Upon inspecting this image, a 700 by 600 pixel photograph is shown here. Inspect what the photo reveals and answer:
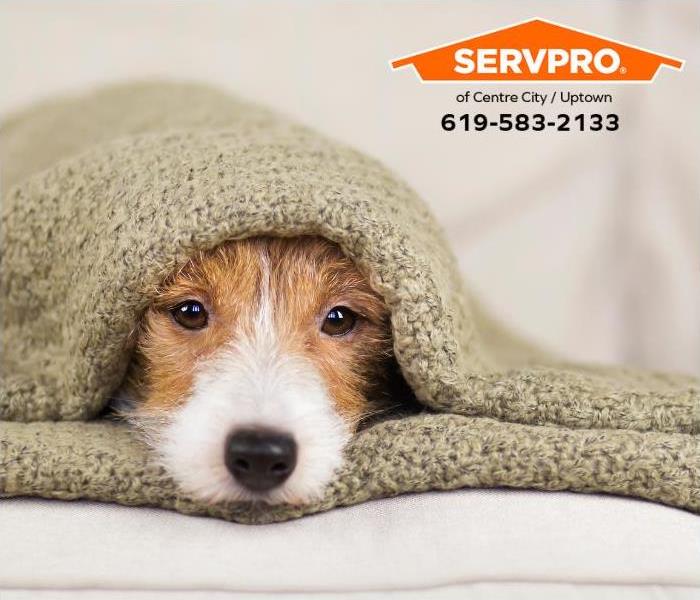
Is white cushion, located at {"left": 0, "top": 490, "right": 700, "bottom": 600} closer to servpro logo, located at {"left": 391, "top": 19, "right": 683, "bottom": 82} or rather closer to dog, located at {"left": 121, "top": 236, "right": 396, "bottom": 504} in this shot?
dog, located at {"left": 121, "top": 236, "right": 396, "bottom": 504}

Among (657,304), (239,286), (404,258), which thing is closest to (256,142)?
(239,286)

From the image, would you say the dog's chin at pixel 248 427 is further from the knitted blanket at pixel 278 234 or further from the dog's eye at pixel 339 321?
the dog's eye at pixel 339 321

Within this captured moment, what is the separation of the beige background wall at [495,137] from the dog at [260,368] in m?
1.31

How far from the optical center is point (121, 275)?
1.64 m

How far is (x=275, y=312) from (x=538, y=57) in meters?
0.93

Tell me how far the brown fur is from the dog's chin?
73 mm

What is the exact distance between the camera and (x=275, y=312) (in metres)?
1.71

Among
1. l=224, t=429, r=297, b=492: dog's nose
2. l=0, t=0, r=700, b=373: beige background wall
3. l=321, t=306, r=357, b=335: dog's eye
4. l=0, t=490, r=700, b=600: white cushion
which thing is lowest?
l=0, t=490, r=700, b=600: white cushion

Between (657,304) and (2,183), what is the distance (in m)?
2.16

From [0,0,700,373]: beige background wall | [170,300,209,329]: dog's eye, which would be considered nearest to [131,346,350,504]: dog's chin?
[170,300,209,329]: dog's eye

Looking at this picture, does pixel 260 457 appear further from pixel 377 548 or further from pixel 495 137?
pixel 495 137

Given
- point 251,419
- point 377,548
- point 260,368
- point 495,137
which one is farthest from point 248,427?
point 495,137

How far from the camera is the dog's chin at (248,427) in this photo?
149 centimetres

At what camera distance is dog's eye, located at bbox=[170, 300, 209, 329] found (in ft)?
5.69
